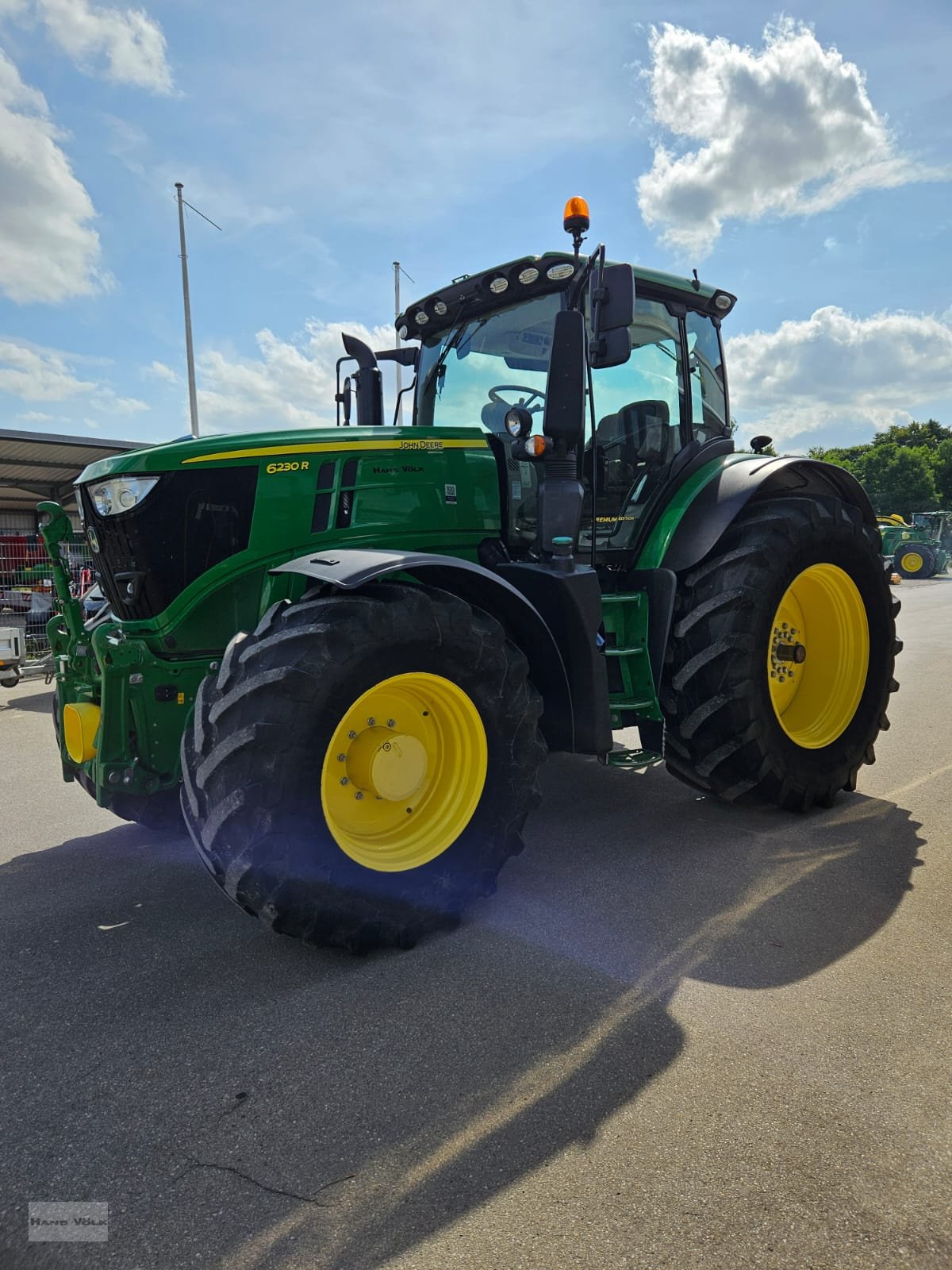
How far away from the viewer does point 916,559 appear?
→ 25.7 m

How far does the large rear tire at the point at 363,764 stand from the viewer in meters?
2.57

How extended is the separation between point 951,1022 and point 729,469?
275 cm

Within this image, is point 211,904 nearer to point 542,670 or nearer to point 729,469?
point 542,670

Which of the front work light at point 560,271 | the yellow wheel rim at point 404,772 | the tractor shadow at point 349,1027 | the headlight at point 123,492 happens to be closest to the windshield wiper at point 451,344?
the front work light at point 560,271

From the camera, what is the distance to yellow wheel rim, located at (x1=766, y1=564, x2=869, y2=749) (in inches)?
181

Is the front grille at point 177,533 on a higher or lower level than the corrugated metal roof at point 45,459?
lower

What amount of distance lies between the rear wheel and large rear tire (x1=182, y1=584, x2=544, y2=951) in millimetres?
25735

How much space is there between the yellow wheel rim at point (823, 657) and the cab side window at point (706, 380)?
99 cm

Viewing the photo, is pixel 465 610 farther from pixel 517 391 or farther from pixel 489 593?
pixel 517 391

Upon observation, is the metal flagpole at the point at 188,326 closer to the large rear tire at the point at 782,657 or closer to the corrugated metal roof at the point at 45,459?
the corrugated metal roof at the point at 45,459

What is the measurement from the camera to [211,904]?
3.26 m

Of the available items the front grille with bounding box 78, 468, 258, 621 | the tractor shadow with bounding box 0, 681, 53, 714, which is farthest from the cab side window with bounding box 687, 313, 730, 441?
the tractor shadow with bounding box 0, 681, 53, 714

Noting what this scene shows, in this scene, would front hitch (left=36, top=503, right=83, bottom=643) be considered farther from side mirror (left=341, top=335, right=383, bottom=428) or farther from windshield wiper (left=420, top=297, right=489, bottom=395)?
windshield wiper (left=420, top=297, right=489, bottom=395)

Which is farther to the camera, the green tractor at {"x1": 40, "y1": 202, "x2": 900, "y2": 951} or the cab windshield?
the cab windshield
